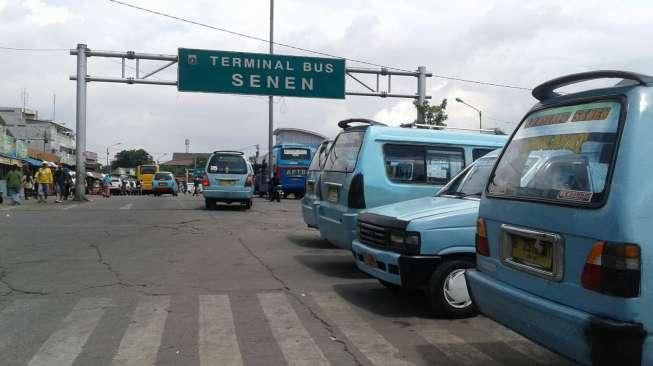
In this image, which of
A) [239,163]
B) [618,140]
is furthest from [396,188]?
[239,163]

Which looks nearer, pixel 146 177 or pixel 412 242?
pixel 412 242

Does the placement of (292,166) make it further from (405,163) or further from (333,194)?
(405,163)

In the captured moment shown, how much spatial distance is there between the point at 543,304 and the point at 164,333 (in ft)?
11.1

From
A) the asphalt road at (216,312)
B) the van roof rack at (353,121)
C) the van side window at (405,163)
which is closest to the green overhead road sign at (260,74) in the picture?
the asphalt road at (216,312)

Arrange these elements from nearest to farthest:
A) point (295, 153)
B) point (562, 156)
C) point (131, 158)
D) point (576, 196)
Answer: point (576, 196) < point (562, 156) < point (295, 153) < point (131, 158)

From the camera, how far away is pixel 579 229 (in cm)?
348

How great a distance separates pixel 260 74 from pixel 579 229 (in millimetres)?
23183

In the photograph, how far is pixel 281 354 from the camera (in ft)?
16.2

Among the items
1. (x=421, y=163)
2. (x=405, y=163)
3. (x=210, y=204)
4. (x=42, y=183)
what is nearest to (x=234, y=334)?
(x=405, y=163)

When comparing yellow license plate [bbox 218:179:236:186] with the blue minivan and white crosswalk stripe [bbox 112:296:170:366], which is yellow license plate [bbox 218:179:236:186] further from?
the blue minivan

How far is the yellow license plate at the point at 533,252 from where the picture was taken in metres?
3.76

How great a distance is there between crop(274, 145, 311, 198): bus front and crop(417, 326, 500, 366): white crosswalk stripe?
87.9 ft

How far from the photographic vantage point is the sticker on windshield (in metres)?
3.49

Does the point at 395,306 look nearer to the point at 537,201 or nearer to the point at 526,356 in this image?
the point at 526,356
